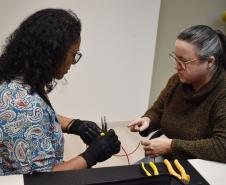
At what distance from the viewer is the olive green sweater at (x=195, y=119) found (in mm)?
1308

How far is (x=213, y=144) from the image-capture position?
4.27ft

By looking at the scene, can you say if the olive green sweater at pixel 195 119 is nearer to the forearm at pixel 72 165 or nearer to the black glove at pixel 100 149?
the black glove at pixel 100 149

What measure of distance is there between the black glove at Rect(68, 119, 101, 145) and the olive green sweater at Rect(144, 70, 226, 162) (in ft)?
1.07

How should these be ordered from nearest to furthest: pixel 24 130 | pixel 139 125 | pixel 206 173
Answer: pixel 24 130
pixel 206 173
pixel 139 125

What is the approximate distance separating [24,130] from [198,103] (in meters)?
0.81

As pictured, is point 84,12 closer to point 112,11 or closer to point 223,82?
point 112,11

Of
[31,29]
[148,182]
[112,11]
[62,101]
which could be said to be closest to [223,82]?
[148,182]

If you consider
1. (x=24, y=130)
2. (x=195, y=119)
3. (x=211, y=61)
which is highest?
(x=211, y=61)

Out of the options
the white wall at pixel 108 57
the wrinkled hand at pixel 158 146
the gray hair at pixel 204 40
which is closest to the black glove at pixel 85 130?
the wrinkled hand at pixel 158 146

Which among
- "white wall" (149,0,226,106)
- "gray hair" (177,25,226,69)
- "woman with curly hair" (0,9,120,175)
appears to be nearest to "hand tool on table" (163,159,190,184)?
"woman with curly hair" (0,9,120,175)

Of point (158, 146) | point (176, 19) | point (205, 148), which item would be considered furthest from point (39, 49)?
point (176, 19)

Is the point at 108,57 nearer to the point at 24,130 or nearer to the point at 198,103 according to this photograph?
the point at 198,103

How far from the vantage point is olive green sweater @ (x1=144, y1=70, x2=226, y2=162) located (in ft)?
4.29

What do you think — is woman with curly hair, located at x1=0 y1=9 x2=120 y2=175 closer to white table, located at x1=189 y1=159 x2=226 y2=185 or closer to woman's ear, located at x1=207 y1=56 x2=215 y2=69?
white table, located at x1=189 y1=159 x2=226 y2=185
